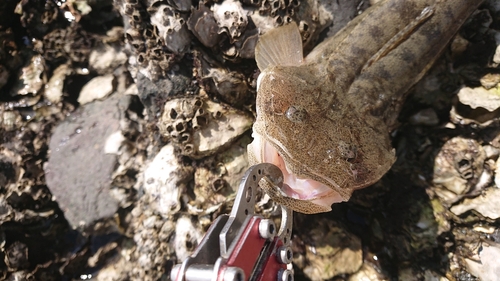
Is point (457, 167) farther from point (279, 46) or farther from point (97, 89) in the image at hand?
point (97, 89)

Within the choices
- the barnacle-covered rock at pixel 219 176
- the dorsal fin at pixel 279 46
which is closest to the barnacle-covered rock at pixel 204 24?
the dorsal fin at pixel 279 46

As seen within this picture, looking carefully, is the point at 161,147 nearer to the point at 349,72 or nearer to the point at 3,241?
the point at 3,241

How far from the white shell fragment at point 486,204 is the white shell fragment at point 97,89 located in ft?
13.0

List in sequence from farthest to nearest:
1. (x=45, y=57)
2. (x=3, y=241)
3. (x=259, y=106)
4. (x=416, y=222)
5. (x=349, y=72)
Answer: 1. (x=45, y=57)
2. (x=3, y=241)
3. (x=416, y=222)
4. (x=349, y=72)
5. (x=259, y=106)

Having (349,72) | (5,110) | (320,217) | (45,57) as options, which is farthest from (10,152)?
(349,72)

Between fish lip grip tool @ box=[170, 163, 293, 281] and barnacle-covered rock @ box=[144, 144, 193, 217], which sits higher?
fish lip grip tool @ box=[170, 163, 293, 281]

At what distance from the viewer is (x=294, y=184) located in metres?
2.65

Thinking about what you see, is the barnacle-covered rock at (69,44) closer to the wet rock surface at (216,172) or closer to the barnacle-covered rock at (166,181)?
the wet rock surface at (216,172)

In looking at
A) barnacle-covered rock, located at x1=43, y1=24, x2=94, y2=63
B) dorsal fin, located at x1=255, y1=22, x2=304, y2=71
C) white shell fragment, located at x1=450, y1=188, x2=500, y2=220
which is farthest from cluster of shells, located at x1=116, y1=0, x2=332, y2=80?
white shell fragment, located at x1=450, y1=188, x2=500, y2=220

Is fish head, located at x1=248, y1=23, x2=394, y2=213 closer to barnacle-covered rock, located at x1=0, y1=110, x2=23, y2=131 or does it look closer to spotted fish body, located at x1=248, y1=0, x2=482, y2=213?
spotted fish body, located at x1=248, y1=0, x2=482, y2=213

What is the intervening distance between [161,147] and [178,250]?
1.10m

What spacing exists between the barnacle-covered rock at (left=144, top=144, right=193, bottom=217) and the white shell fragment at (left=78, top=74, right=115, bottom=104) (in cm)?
122

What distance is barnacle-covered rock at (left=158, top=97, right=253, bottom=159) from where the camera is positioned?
3.41 m

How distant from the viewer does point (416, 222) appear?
11.4ft
